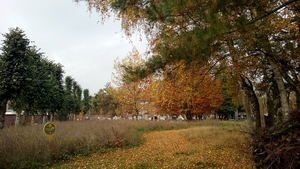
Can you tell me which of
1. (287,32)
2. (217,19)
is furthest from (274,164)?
(287,32)

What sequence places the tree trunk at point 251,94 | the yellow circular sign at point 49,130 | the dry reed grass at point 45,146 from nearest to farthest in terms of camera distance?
1. the dry reed grass at point 45,146
2. the yellow circular sign at point 49,130
3. the tree trunk at point 251,94

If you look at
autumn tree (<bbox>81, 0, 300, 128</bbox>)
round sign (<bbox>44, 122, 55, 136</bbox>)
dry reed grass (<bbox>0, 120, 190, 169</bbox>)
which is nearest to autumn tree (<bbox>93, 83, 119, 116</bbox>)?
dry reed grass (<bbox>0, 120, 190, 169</bbox>)

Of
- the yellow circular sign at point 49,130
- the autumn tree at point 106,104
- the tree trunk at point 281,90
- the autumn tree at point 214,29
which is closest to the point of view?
the autumn tree at point 214,29

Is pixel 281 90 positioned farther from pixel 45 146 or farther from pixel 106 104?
pixel 106 104

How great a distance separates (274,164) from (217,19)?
2869mm

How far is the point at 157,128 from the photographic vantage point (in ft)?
76.7

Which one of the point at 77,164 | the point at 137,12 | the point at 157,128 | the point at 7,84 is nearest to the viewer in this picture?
the point at 137,12

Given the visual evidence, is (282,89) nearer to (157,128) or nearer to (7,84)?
(7,84)

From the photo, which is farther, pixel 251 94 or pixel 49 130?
pixel 251 94

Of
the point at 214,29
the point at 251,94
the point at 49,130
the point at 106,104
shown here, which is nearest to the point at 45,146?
the point at 49,130

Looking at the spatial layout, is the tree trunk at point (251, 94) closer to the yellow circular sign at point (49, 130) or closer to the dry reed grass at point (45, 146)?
the dry reed grass at point (45, 146)

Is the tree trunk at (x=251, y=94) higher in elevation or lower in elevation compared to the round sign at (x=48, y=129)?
higher

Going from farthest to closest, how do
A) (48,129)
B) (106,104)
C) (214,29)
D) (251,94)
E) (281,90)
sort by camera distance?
(106,104)
(251,94)
(48,129)
(281,90)
(214,29)

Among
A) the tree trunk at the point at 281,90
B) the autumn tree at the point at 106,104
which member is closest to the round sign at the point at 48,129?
the tree trunk at the point at 281,90
